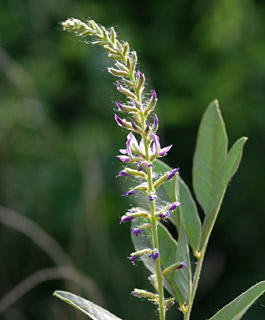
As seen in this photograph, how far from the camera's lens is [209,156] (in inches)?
37.3

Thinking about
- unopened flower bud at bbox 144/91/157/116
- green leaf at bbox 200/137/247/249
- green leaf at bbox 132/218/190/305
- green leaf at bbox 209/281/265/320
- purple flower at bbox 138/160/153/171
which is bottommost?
green leaf at bbox 209/281/265/320

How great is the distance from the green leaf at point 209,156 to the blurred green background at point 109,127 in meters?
2.63

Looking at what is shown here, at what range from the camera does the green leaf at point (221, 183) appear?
846mm

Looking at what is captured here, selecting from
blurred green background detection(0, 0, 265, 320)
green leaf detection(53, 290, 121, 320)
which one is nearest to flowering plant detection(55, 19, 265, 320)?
green leaf detection(53, 290, 121, 320)

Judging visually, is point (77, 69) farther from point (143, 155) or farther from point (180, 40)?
point (143, 155)

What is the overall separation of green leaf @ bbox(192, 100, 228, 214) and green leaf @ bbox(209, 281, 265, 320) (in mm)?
217

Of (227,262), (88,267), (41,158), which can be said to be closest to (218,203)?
(88,267)

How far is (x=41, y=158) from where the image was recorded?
172 inches

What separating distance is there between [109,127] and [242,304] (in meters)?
3.89

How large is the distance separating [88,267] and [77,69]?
1.92m

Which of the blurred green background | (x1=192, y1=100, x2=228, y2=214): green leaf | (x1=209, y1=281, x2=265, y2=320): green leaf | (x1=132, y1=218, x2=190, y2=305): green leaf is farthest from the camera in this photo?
the blurred green background

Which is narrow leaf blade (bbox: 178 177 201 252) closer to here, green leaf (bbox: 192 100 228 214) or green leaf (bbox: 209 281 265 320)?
green leaf (bbox: 192 100 228 214)

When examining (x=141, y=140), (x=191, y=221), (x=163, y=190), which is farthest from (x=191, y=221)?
(x=141, y=140)

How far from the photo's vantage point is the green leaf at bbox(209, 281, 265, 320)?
0.68m
